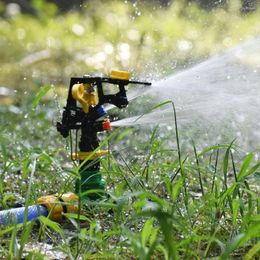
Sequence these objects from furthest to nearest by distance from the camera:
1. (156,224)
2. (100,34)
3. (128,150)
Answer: (100,34) → (128,150) → (156,224)

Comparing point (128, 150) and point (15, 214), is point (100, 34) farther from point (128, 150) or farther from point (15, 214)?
point (15, 214)

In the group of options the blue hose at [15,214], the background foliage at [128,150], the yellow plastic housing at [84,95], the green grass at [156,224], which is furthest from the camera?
the yellow plastic housing at [84,95]

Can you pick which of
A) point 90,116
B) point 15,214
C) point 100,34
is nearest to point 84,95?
point 90,116

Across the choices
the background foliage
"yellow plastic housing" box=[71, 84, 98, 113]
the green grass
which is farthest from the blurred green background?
the green grass

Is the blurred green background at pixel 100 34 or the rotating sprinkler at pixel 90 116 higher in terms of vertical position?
the blurred green background at pixel 100 34

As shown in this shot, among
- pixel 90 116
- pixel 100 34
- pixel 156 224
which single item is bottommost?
pixel 156 224

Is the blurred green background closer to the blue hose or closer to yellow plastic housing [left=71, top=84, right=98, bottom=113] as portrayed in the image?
yellow plastic housing [left=71, top=84, right=98, bottom=113]

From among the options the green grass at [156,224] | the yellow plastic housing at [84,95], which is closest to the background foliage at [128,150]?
the green grass at [156,224]

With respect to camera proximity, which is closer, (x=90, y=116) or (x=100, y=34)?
(x=90, y=116)

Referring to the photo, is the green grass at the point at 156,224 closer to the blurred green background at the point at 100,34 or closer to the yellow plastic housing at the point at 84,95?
the yellow plastic housing at the point at 84,95

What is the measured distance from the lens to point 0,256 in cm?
133

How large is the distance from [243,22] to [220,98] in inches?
45.8

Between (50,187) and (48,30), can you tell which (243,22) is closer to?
(50,187)

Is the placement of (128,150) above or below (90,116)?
below
